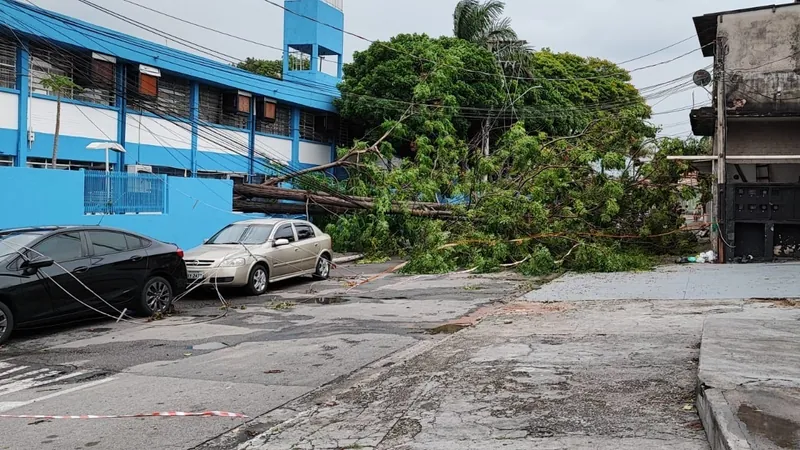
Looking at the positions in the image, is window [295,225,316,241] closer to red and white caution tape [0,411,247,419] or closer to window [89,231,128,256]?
window [89,231,128,256]

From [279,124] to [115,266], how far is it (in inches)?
896

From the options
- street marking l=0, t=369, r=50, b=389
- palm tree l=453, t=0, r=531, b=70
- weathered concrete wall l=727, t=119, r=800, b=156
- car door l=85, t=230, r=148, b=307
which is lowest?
street marking l=0, t=369, r=50, b=389

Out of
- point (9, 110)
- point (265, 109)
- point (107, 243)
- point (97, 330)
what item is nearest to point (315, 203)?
point (9, 110)

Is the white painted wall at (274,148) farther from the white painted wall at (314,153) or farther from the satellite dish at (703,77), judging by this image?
the satellite dish at (703,77)

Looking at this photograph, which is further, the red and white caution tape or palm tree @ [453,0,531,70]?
palm tree @ [453,0,531,70]

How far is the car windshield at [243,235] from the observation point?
53.6 ft

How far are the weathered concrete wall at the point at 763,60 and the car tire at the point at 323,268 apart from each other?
40.4 ft

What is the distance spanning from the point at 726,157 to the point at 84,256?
55.0ft

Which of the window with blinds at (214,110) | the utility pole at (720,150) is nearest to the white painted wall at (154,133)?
the window with blinds at (214,110)

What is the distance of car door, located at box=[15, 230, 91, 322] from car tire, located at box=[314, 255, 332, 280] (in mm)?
7237

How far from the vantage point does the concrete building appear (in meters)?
19.4

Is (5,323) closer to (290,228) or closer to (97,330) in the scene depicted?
(97,330)

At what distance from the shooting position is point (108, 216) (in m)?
17.0

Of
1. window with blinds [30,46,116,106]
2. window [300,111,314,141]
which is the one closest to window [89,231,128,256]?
window with blinds [30,46,116,106]
